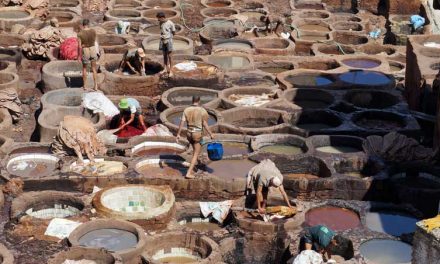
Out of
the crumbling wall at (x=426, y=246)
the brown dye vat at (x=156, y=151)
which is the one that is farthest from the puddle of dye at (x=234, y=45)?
the crumbling wall at (x=426, y=246)

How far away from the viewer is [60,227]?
14742mm

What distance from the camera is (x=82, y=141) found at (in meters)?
16.8

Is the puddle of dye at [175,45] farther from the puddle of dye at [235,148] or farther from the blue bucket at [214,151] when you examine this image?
the blue bucket at [214,151]

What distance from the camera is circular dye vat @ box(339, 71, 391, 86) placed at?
21.7m

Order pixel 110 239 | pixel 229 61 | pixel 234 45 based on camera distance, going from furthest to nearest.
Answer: pixel 234 45 < pixel 229 61 < pixel 110 239

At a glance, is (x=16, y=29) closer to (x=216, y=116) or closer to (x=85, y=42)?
(x=85, y=42)

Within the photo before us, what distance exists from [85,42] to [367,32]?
10.3m

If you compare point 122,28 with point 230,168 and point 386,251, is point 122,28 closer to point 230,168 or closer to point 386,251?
point 230,168

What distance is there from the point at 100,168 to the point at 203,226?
7.51 feet

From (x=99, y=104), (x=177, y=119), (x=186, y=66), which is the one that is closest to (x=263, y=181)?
(x=177, y=119)

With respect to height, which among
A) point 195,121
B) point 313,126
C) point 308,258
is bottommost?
point 313,126

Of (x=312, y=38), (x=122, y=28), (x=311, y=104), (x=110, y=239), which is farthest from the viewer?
(x=312, y=38)

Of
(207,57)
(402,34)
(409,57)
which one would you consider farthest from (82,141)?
(402,34)

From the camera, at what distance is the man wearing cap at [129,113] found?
18.5m
